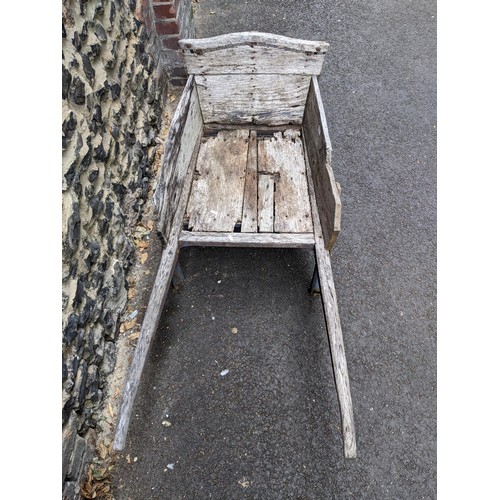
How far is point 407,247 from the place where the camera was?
3000 mm

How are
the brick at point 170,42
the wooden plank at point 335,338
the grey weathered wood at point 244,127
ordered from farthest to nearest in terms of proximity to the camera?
the brick at point 170,42 → the grey weathered wood at point 244,127 → the wooden plank at point 335,338

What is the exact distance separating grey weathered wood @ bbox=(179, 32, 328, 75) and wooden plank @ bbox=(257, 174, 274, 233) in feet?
2.58

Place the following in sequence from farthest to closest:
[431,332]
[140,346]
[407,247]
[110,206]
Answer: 1. [407,247]
2. [431,332]
3. [110,206]
4. [140,346]

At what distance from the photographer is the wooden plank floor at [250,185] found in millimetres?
2523

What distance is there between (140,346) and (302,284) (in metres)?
1.26

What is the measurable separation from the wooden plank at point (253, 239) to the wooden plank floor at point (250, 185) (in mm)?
59

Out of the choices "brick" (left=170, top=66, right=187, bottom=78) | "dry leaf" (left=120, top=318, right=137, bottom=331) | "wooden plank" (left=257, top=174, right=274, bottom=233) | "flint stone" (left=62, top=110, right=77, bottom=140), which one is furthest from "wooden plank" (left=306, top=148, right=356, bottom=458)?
"brick" (left=170, top=66, right=187, bottom=78)

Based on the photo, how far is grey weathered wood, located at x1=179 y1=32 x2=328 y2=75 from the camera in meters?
2.59

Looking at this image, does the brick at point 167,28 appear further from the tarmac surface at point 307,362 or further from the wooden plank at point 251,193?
the tarmac surface at point 307,362

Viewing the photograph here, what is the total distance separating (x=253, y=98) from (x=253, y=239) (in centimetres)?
125

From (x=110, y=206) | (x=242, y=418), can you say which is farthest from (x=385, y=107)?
(x=242, y=418)

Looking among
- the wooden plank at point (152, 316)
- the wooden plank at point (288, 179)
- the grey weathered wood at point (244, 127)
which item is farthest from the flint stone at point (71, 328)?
the grey weathered wood at point (244, 127)

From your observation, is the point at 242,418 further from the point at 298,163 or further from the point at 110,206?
the point at 298,163

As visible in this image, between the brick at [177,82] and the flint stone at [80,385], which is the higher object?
the brick at [177,82]
